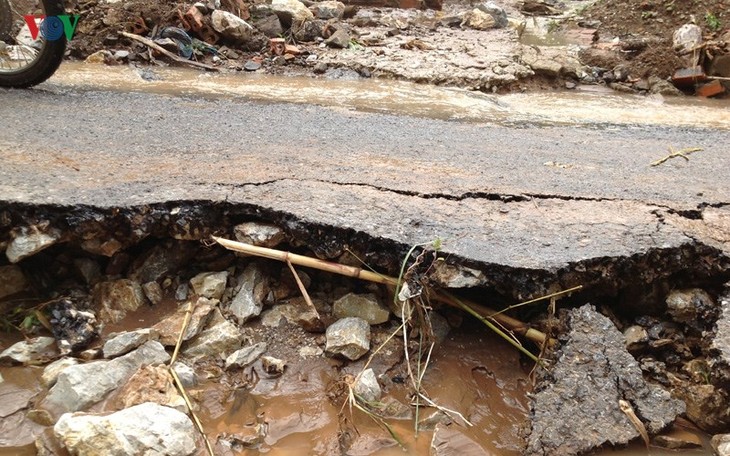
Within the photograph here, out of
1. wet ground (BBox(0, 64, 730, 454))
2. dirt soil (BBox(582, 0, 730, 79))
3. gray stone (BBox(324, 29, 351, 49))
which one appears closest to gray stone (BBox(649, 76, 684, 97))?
dirt soil (BBox(582, 0, 730, 79))

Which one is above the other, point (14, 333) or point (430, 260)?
point (430, 260)

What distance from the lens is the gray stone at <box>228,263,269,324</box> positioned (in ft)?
7.07

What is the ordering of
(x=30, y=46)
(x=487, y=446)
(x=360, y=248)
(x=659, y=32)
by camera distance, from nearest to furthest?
(x=487, y=446) → (x=360, y=248) → (x=30, y=46) → (x=659, y=32)

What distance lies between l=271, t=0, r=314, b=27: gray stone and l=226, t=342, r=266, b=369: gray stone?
566cm

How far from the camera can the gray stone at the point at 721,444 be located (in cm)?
166

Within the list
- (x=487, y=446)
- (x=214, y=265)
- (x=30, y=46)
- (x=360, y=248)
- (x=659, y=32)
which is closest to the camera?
(x=487, y=446)

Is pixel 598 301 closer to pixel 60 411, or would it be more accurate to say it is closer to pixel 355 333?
pixel 355 333

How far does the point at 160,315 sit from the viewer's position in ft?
7.13

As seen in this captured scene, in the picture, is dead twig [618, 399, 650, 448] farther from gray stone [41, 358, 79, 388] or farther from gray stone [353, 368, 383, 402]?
gray stone [41, 358, 79, 388]

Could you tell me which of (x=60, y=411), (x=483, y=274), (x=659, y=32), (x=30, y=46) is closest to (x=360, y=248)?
(x=483, y=274)

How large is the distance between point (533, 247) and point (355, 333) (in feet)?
2.45

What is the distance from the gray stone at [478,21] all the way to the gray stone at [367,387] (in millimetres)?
7081

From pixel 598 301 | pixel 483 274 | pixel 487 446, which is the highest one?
pixel 483 274

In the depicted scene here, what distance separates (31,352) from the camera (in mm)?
1997
